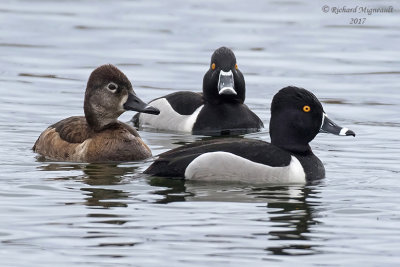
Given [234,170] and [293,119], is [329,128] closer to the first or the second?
[293,119]

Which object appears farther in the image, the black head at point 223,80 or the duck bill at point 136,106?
the black head at point 223,80

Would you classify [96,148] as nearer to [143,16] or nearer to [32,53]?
[32,53]

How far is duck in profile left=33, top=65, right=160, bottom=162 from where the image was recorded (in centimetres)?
1299

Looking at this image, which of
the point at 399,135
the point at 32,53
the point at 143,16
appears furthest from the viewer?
the point at 143,16

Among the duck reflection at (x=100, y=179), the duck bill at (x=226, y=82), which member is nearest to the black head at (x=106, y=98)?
the duck reflection at (x=100, y=179)

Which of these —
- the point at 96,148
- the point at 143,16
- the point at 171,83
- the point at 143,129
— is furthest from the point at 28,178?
the point at 143,16

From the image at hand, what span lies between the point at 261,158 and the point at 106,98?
2.36 metres

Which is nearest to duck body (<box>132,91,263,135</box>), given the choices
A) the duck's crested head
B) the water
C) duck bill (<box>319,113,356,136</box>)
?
the water

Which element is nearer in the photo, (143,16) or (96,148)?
(96,148)

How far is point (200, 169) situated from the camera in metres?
11.5

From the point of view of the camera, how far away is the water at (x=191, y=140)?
9164mm

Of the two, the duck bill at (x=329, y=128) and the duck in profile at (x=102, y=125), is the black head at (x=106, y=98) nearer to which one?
the duck in profile at (x=102, y=125)

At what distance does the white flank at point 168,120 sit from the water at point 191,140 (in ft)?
1.65

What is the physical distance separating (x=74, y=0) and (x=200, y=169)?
52.0ft
